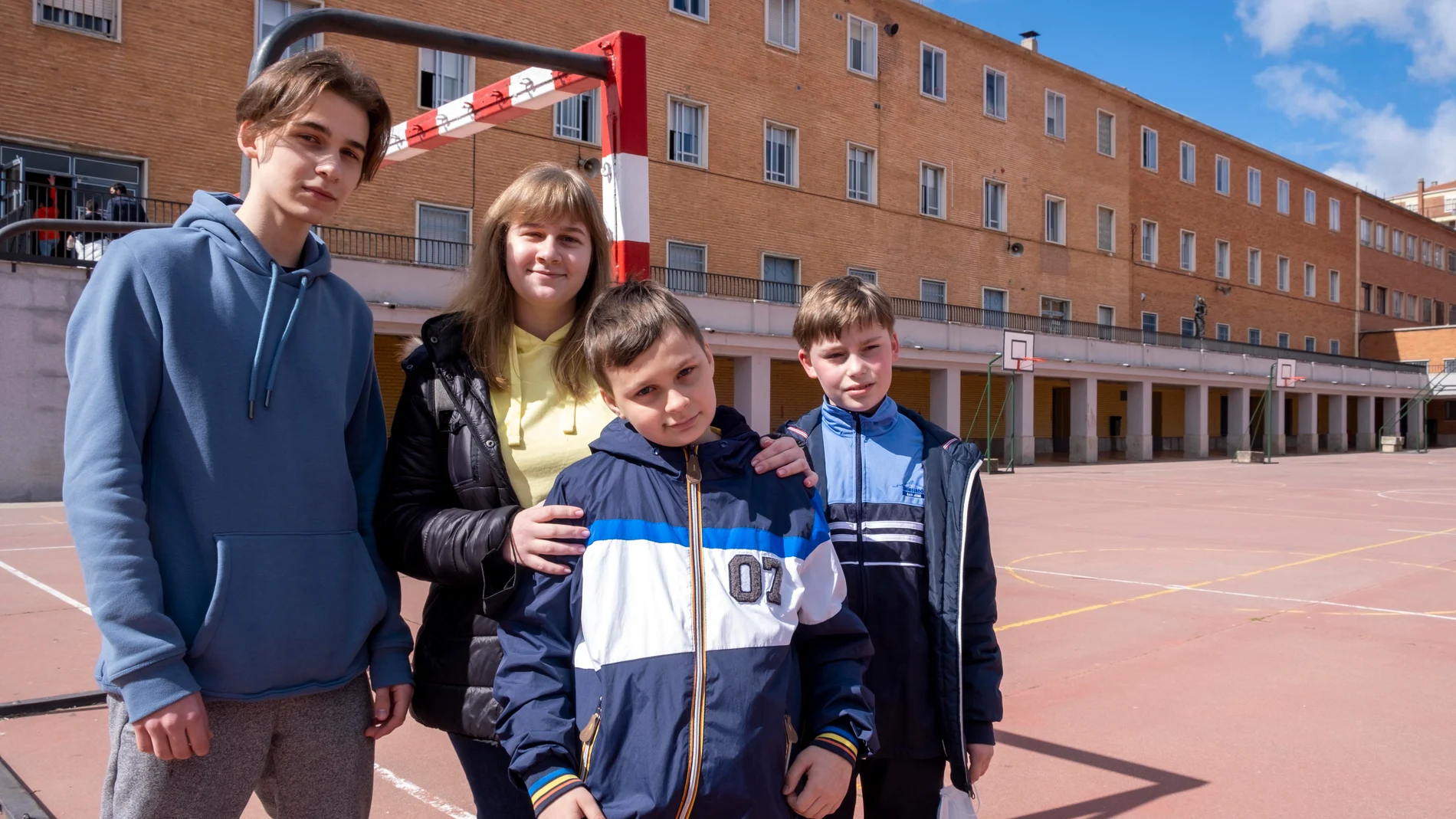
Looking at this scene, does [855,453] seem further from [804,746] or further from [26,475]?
[26,475]

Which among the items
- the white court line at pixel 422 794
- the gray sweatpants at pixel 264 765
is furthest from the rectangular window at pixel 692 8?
the gray sweatpants at pixel 264 765

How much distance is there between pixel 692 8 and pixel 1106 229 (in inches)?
839

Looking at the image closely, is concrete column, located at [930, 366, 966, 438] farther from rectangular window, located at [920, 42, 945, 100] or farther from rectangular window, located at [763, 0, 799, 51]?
rectangular window, located at [763, 0, 799, 51]

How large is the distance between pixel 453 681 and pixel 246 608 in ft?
1.54

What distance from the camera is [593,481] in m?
2.10

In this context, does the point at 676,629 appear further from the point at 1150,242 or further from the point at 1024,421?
Answer: the point at 1150,242

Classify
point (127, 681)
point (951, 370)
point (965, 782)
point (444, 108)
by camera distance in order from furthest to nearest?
point (951, 370) < point (444, 108) < point (965, 782) < point (127, 681)

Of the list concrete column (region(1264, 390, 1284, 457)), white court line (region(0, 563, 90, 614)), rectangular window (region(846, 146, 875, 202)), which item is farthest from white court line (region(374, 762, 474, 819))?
concrete column (region(1264, 390, 1284, 457))

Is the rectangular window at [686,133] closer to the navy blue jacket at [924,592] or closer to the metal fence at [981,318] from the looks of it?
the metal fence at [981,318]

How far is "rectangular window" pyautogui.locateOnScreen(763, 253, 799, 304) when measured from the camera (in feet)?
98.9

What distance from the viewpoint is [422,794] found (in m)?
4.09

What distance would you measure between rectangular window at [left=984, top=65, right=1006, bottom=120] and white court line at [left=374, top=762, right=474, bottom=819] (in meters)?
36.4

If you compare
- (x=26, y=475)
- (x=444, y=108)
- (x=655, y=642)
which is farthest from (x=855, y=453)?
(x=26, y=475)

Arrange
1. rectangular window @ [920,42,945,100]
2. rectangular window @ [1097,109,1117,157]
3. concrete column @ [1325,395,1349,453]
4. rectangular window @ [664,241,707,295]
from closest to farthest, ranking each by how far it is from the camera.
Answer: rectangular window @ [664,241,707,295], rectangular window @ [920,42,945,100], rectangular window @ [1097,109,1117,157], concrete column @ [1325,395,1349,453]
